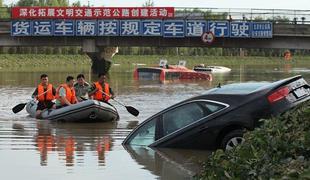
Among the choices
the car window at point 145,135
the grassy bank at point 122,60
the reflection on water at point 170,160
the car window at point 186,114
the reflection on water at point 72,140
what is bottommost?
the grassy bank at point 122,60

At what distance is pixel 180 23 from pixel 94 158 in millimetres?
36606

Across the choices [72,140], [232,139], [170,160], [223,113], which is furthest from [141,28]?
[232,139]

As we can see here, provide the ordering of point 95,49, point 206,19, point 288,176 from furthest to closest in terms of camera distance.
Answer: point 95,49 < point 206,19 < point 288,176

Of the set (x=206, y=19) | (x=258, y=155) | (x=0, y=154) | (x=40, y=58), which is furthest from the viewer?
(x=40, y=58)

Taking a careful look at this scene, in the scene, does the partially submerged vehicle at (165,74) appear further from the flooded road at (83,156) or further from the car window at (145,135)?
the car window at (145,135)

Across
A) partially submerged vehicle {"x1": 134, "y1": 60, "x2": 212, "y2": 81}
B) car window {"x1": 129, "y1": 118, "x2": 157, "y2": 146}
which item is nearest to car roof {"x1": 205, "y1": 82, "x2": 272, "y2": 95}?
car window {"x1": 129, "y1": 118, "x2": 157, "y2": 146}

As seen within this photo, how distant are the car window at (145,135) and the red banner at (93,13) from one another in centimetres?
3813

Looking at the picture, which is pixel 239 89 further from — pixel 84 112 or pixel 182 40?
pixel 182 40

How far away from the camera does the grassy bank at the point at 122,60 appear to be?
8481 centimetres

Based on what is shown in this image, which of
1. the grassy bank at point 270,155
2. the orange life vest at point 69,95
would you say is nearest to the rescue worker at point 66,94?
the orange life vest at point 69,95

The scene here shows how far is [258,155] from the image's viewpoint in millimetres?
6555

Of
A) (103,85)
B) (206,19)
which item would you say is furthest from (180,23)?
(103,85)

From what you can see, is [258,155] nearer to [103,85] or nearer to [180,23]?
[103,85]

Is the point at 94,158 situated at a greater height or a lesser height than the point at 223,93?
lesser
